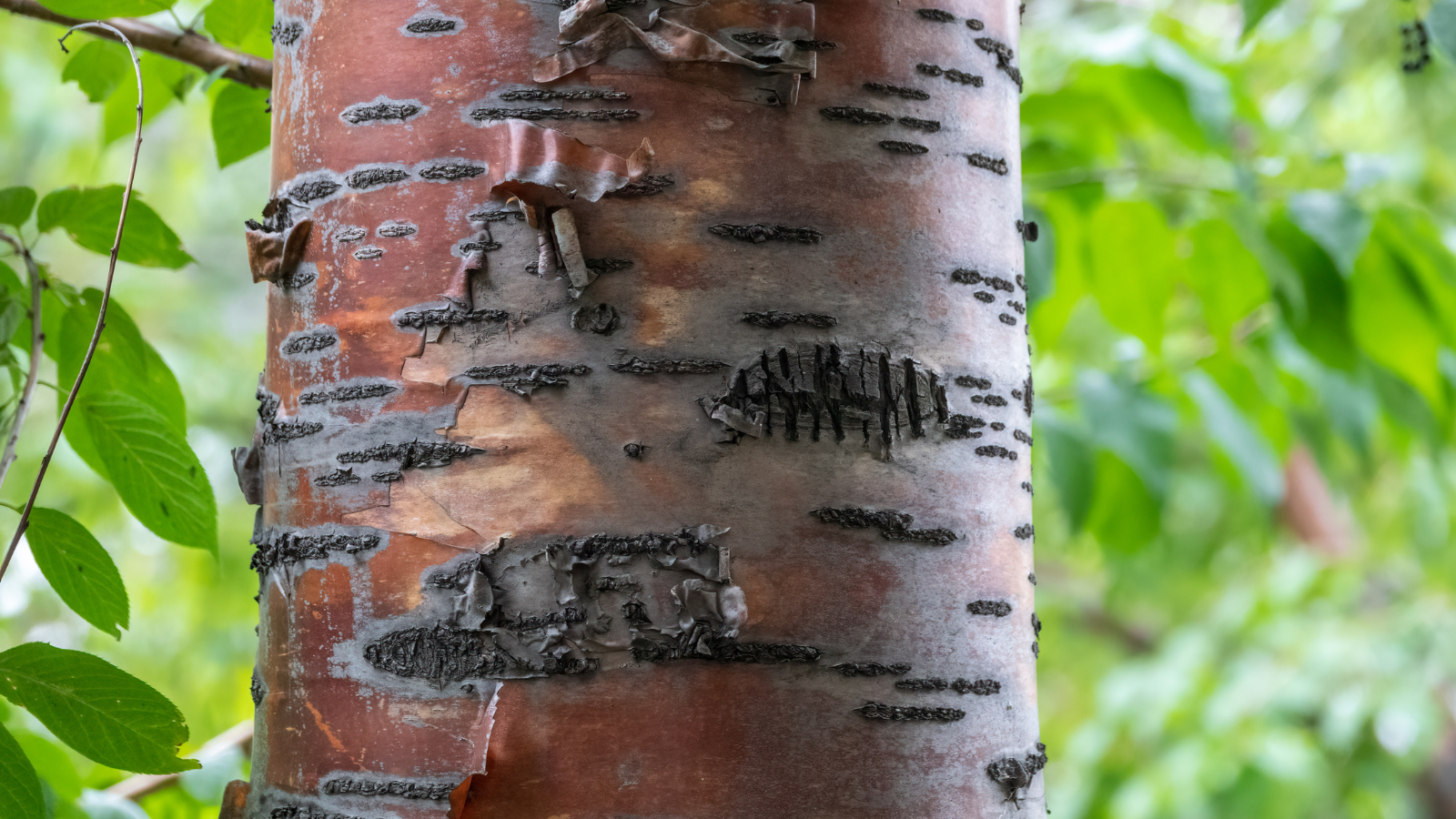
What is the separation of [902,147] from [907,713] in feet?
1.06

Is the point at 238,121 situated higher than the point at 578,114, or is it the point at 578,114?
the point at 238,121

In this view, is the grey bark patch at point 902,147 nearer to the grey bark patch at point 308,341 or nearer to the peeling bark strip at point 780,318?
the peeling bark strip at point 780,318

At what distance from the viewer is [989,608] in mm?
595

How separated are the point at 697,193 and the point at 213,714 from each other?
213 cm

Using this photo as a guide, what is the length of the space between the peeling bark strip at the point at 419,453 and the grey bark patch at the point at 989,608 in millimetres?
294

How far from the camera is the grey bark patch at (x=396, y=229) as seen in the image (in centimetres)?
56

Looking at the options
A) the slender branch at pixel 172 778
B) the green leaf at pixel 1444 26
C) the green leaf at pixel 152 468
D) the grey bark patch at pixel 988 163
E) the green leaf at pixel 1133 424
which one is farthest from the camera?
the green leaf at pixel 1133 424

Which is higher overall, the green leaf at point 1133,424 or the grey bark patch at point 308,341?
the green leaf at point 1133,424

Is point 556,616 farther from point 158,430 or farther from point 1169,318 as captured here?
point 1169,318

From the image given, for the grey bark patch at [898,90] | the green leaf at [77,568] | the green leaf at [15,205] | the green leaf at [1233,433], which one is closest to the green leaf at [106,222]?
the green leaf at [15,205]

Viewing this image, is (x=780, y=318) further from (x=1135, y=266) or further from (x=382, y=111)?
(x=1135, y=266)

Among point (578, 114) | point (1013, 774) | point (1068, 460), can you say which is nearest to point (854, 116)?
point (578, 114)

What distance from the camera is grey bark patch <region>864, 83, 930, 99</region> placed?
587 mm

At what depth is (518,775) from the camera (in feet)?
1.69
